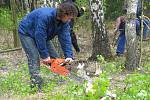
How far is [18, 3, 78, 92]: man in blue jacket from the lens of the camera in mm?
6773

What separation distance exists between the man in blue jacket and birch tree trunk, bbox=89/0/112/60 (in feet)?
13.0

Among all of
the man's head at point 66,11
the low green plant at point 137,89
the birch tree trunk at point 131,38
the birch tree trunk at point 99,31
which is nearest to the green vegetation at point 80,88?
the low green plant at point 137,89

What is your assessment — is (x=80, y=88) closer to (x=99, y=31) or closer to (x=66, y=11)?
(x=66, y=11)

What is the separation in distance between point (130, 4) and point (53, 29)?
3.14 m

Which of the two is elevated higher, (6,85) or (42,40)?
(42,40)

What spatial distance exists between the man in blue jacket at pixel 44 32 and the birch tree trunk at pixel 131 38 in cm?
272

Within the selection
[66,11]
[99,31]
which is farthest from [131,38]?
[66,11]

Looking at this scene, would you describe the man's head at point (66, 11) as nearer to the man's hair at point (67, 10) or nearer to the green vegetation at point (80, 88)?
the man's hair at point (67, 10)

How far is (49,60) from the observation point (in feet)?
23.5

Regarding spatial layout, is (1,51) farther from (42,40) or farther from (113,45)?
(42,40)

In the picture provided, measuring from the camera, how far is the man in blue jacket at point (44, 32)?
677cm

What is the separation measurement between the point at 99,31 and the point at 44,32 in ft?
15.7

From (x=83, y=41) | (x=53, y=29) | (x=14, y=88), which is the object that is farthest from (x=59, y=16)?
(x=83, y=41)

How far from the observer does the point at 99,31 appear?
1162 centimetres
